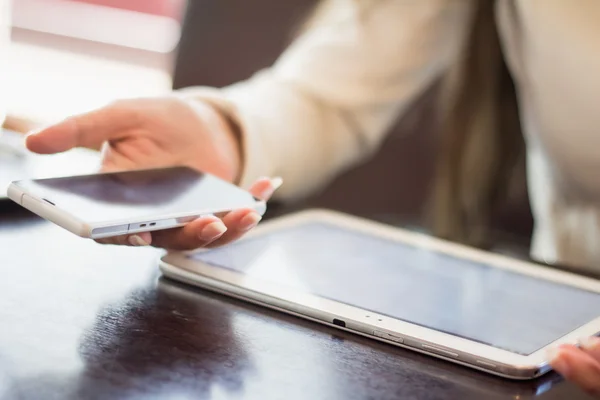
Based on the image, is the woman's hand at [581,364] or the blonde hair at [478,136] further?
the blonde hair at [478,136]

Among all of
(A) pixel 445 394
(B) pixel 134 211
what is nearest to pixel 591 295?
(A) pixel 445 394

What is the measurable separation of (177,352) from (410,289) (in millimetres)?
153

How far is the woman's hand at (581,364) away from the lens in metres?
0.34

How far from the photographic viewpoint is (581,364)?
34 centimetres

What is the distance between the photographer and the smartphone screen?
16.5 inches

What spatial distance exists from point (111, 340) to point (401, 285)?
0.57 feet

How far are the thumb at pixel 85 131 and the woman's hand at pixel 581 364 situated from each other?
300 mm

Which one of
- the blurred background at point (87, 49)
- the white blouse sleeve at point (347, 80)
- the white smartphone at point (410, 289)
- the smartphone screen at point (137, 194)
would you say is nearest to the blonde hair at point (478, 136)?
the white blouse sleeve at point (347, 80)

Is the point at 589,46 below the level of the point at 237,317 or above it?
above

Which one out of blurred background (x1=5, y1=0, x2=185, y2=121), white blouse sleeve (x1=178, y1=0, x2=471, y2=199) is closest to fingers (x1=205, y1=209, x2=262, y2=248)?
white blouse sleeve (x1=178, y1=0, x2=471, y2=199)

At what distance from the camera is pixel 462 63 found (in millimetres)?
756

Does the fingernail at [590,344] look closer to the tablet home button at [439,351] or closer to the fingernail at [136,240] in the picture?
the tablet home button at [439,351]

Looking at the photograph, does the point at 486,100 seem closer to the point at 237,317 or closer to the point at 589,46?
the point at 589,46

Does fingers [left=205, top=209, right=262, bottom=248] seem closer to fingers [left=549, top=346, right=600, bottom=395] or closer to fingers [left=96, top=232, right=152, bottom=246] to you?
fingers [left=96, top=232, right=152, bottom=246]
